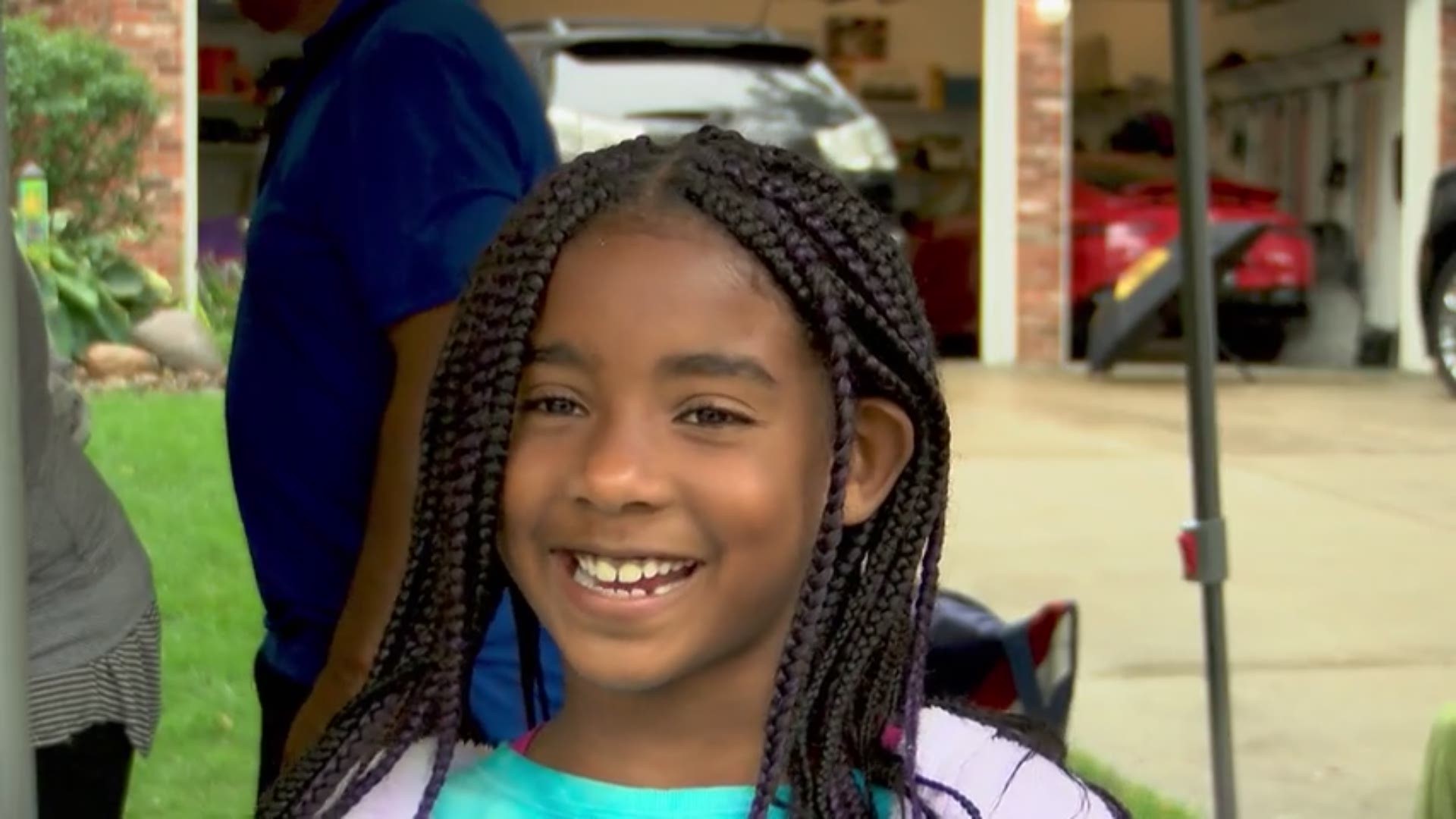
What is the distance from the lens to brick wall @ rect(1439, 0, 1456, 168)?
14117 millimetres

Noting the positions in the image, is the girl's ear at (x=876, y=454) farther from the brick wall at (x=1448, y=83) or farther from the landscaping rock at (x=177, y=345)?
the brick wall at (x=1448, y=83)

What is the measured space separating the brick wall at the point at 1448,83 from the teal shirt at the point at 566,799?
13.6 meters

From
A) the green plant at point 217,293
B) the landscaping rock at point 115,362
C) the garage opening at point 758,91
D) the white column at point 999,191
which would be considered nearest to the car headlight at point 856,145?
the garage opening at point 758,91

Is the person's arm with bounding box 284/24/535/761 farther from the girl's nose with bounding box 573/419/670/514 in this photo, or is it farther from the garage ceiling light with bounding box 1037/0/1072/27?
the garage ceiling light with bounding box 1037/0/1072/27

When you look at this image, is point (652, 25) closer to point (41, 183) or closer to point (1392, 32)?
point (41, 183)

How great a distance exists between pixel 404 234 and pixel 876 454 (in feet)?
2.17

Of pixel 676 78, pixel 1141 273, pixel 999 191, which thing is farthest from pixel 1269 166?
pixel 676 78

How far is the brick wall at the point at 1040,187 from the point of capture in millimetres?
13859

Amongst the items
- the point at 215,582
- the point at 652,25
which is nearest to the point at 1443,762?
the point at 215,582

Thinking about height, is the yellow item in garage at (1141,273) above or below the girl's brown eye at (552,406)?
below

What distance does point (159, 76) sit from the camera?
12.1 metres

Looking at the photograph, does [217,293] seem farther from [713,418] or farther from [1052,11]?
[713,418]

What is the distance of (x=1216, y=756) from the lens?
3535 millimetres

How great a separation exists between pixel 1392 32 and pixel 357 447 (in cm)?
1440
